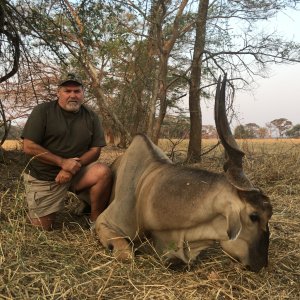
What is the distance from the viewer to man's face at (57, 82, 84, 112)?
4227 millimetres

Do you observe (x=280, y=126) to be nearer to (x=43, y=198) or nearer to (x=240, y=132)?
(x=240, y=132)

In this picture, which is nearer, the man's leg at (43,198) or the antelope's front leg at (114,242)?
the antelope's front leg at (114,242)

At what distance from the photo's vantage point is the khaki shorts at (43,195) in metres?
4.21

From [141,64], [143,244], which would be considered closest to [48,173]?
[143,244]

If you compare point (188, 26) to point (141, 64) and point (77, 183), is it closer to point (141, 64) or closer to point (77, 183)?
point (141, 64)

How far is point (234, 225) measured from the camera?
114 inches

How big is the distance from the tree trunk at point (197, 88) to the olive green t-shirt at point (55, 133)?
4873 millimetres

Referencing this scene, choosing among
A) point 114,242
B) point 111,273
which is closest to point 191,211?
point 111,273

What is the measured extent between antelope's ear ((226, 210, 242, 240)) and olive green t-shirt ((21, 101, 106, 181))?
5.98ft

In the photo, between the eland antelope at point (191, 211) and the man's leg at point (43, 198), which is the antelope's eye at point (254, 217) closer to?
the eland antelope at point (191, 211)

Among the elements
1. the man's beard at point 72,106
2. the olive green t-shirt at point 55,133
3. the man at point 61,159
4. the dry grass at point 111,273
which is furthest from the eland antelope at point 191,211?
the man's beard at point 72,106

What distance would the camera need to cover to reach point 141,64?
925 centimetres

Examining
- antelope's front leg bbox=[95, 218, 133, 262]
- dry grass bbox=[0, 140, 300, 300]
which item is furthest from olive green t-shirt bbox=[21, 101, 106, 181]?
antelope's front leg bbox=[95, 218, 133, 262]

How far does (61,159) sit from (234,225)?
1.77m
